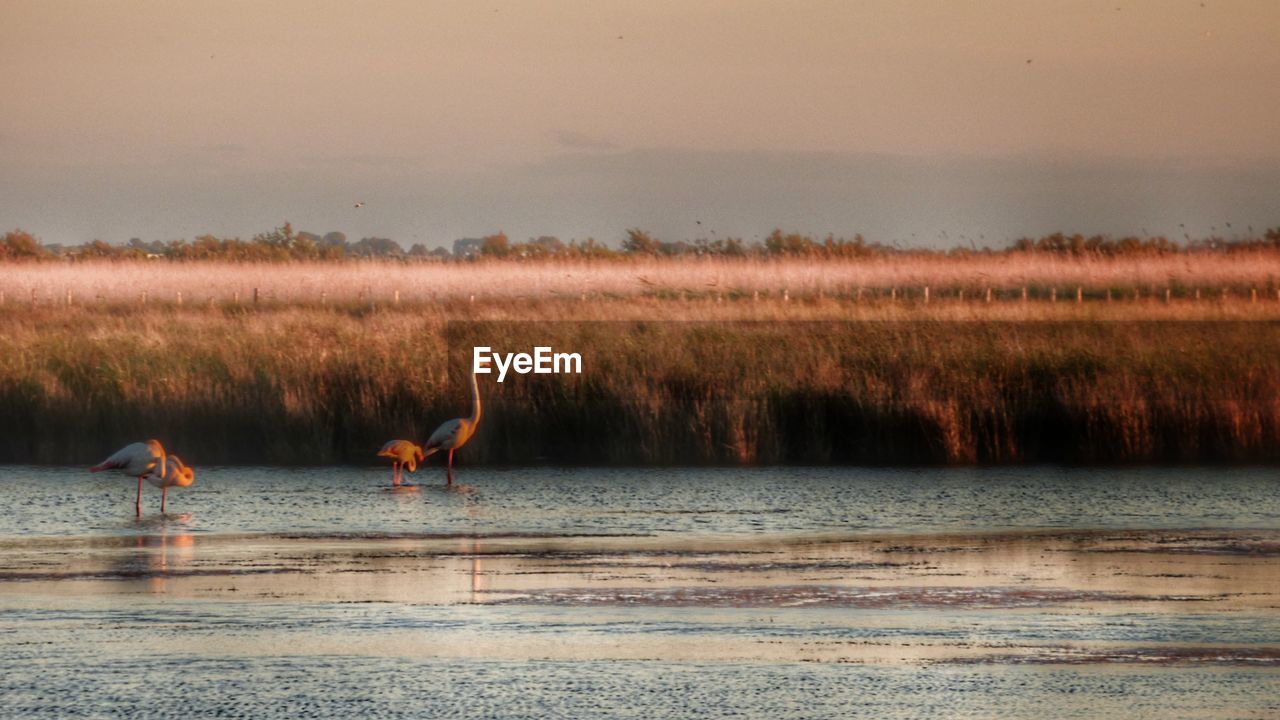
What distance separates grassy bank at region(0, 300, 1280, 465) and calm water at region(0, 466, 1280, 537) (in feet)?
4.44

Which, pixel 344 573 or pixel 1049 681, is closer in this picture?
pixel 1049 681

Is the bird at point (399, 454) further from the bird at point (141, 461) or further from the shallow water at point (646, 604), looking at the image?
the bird at point (141, 461)

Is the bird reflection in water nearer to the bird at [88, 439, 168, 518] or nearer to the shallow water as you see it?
the shallow water

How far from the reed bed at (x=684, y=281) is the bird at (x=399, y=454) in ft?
86.3

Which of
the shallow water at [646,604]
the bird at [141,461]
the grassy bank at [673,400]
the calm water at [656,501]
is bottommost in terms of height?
the shallow water at [646,604]

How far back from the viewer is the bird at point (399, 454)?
19.5 m

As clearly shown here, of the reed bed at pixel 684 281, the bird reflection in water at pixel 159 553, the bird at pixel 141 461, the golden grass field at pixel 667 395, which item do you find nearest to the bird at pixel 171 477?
the bird at pixel 141 461

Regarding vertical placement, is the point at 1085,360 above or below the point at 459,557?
above

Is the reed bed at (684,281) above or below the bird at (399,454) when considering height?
above

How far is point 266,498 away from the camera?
17.9 metres

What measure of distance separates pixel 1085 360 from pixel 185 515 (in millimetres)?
12523

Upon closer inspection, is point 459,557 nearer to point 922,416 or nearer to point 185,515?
point 185,515

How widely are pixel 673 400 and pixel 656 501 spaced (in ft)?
18.0

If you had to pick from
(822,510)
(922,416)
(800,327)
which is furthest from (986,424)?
(800,327)
